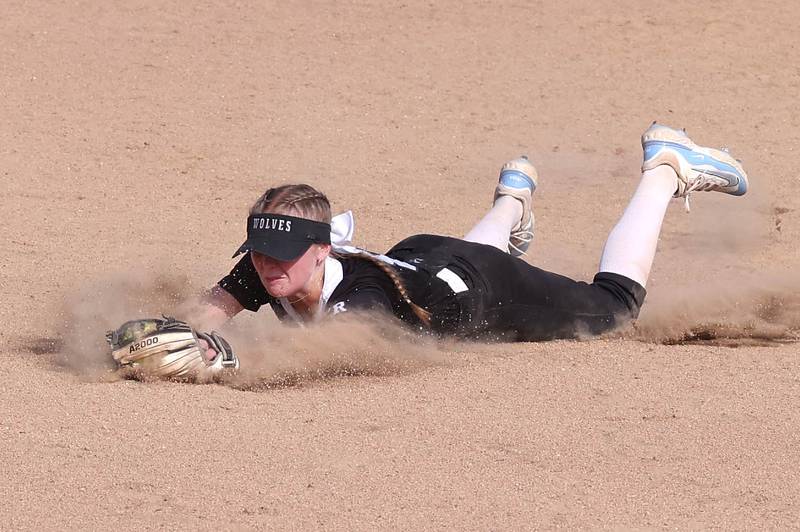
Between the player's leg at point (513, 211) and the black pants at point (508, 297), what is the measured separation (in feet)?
2.23

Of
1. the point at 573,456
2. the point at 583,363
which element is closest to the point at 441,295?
the point at 583,363

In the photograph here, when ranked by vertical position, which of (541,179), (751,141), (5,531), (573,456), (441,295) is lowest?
(5,531)

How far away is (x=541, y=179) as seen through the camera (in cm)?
862

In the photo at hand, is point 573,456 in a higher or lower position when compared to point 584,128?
lower

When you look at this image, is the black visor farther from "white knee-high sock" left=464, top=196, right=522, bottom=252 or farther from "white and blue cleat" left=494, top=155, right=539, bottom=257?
"white and blue cleat" left=494, top=155, right=539, bottom=257

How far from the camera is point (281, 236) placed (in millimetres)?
4301

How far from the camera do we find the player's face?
4328mm

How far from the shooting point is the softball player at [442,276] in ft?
14.3

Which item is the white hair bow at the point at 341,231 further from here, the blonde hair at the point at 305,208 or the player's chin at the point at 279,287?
the player's chin at the point at 279,287

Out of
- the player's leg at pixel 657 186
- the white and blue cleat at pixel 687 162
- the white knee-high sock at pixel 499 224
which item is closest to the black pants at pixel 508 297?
the player's leg at pixel 657 186

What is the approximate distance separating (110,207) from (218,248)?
1041 mm

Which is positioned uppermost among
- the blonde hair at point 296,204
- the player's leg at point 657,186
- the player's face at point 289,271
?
the player's leg at point 657,186

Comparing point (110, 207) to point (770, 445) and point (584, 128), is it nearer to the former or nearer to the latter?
point (584, 128)

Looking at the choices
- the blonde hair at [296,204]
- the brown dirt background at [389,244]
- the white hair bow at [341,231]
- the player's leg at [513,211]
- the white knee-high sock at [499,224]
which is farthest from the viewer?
the player's leg at [513,211]
